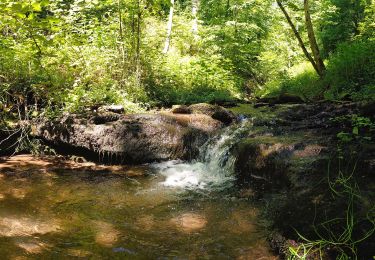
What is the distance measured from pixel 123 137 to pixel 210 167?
198cm

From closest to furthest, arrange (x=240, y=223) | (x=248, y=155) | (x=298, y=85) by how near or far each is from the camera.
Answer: (x=240, y=223), (x=248, y=155), (x=298, y=85)

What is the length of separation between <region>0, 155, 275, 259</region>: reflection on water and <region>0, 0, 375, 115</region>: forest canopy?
2.18m

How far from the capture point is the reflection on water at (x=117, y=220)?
3.64 meters

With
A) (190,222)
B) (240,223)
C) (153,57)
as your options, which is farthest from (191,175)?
(153,57)

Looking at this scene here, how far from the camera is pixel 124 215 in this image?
470 centimetres

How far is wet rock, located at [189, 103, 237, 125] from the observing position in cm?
884

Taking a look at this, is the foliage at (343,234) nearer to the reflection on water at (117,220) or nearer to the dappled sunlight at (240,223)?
the reflection on water at (117,220)

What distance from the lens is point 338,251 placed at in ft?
10.4

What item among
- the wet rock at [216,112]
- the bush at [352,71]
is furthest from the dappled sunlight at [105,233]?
the bush at [352,71]

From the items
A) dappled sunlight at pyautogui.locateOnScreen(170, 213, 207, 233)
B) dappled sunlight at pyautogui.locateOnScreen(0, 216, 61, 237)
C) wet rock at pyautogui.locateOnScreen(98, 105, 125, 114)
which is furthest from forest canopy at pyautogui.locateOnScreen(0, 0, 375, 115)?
dappled sunlight at pyautogui.locateOnScreen(170, 213, 207, 233)

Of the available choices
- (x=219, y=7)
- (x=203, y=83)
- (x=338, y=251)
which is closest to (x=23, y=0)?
(x=338, y=251)

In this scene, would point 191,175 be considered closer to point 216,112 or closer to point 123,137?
point 123,137

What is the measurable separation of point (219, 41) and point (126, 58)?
762 centimetres

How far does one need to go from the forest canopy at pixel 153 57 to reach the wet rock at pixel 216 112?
1.60 meters
